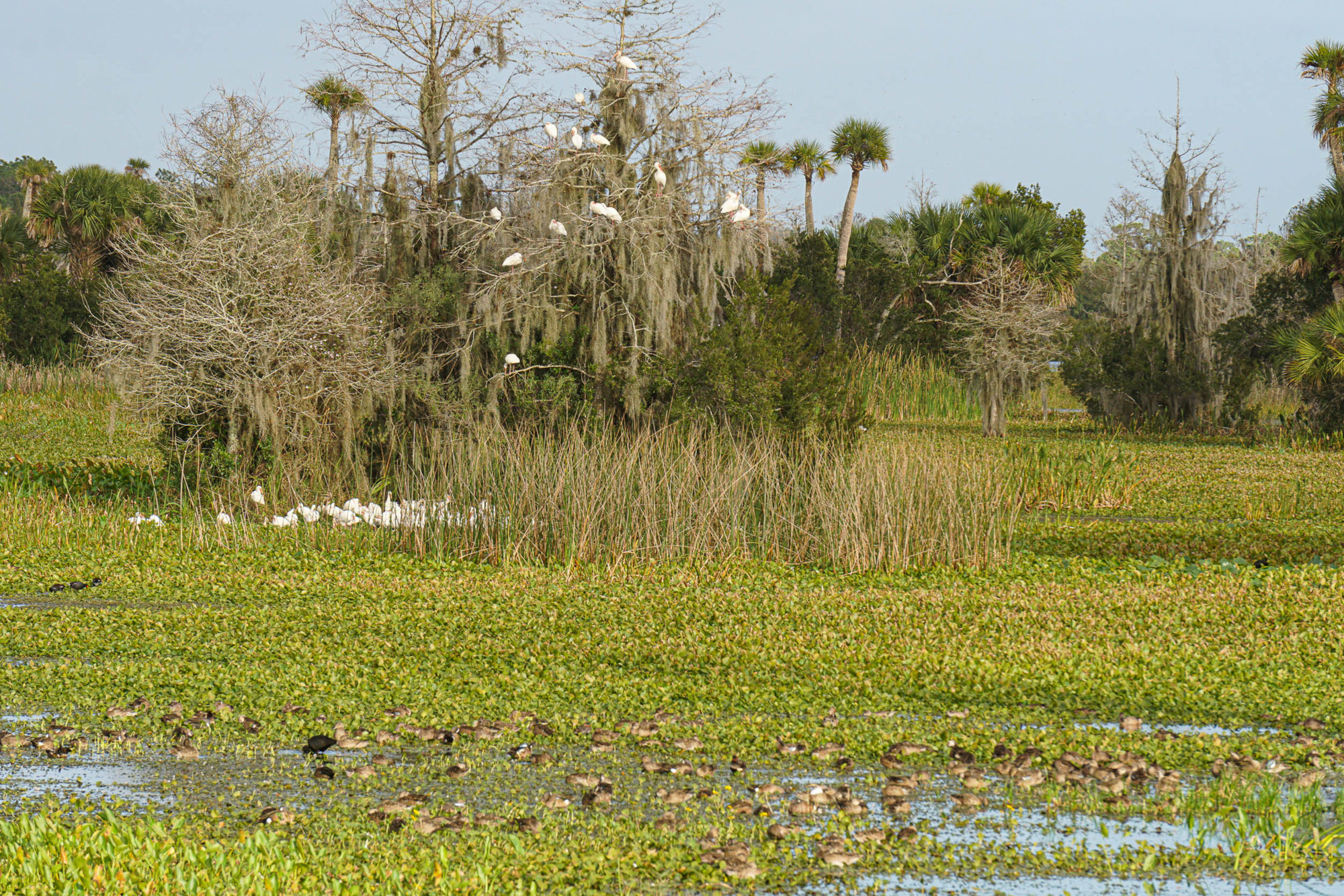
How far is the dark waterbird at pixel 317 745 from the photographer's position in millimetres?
4336

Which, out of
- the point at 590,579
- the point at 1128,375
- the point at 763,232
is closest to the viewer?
the point at 590,579

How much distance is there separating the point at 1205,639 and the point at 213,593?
566cm

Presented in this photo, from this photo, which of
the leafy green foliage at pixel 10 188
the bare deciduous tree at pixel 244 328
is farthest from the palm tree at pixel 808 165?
the leafy green foliage at pixel 10 188

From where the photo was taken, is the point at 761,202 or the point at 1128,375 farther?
the point at 1128,375

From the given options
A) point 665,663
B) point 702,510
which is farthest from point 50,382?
point 665,663

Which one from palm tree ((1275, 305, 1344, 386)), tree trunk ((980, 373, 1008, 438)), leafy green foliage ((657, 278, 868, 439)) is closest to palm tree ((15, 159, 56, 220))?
tree trunk ((980, 373, 1008, 438))

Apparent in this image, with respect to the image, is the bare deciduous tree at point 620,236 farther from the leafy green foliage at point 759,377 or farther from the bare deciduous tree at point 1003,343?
the bare deciduous tree at point 1003,343

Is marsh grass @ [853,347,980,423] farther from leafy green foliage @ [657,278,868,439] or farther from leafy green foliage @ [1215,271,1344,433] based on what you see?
leafy green foliage @ [657,278,868,439]

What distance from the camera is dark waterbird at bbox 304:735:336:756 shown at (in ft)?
14.2

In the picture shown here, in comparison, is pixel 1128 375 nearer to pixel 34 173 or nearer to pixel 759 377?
pixel 759 377

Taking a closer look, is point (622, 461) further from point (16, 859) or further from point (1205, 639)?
point (16, 859)

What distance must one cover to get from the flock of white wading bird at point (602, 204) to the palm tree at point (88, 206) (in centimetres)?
1541

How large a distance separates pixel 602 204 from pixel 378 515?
363cm

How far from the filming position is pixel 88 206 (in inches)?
982
